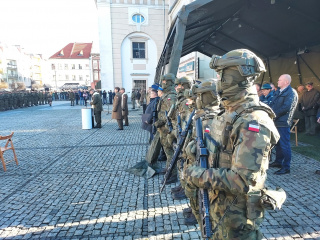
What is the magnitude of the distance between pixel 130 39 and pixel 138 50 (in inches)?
54.7

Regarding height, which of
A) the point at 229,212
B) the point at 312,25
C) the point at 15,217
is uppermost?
the point at 312,25

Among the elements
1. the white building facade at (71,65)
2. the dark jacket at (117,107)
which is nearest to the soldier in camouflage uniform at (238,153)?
the dark jacket at (117,107)

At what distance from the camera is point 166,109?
4699 mm

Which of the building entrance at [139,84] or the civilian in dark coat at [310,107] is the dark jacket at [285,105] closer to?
the civilian in dark coat at [310,107]

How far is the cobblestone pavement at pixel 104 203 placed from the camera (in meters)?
2.94

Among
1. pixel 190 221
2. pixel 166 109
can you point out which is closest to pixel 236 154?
pixel 190 221

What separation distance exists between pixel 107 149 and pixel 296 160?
533 cm

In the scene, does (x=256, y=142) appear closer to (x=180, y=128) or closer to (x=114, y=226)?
(x=180, y=128)

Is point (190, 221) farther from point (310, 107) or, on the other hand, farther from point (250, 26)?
point (250, 26)

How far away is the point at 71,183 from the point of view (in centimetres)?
454

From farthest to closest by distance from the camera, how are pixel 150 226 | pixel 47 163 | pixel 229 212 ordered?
1. pixel 47 163
2. pixel 150 226
3. pixel 229 212

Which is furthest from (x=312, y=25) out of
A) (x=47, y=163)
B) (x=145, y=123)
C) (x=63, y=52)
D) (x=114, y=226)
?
(x=63, y=52)

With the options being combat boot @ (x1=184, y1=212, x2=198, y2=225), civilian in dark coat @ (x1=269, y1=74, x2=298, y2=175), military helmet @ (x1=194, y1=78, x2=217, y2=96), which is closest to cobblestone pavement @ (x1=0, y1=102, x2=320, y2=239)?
combat boot @ (x1=184, y1=212, x2=198, y2=225)

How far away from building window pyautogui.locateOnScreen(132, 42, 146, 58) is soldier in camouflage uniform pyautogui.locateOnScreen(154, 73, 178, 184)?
66.2ft
